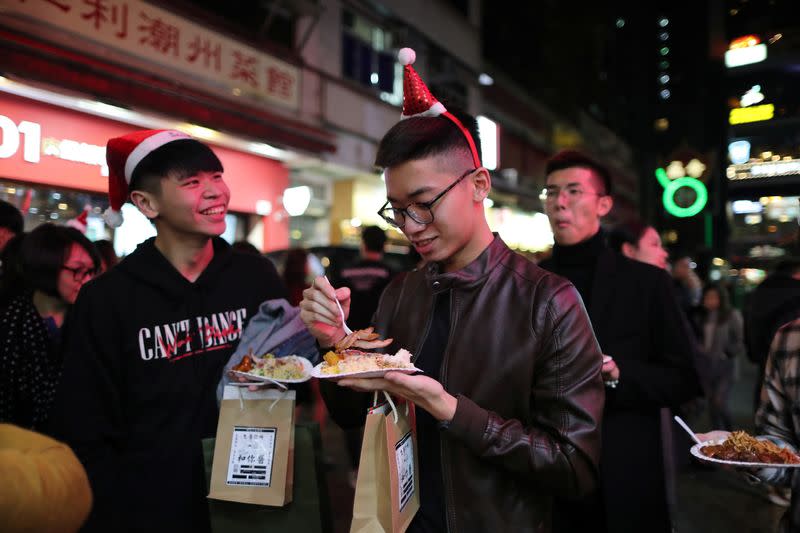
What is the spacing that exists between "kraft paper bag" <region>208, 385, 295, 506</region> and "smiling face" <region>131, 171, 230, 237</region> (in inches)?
28.5

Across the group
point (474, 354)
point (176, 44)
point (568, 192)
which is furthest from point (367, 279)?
point (176, 44)

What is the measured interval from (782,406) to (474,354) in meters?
1.36

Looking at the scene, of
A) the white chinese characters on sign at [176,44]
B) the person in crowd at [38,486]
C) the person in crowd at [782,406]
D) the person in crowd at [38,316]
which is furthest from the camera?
the white chinese characters on sign at [176,44]

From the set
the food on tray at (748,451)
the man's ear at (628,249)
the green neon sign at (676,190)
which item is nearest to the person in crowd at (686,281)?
the green neon sign at (676,190)

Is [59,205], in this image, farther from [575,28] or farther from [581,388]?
[575,28]

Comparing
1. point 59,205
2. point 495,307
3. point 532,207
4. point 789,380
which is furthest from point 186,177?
point 532,207

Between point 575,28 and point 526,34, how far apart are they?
2052 millimetres

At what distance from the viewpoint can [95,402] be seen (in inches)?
88.8

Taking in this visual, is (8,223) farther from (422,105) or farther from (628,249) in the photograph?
(628,249)

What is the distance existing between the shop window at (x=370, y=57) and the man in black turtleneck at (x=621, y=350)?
36.3 feet

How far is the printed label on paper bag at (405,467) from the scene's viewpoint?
1669 mm

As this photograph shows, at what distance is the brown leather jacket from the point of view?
1.66m

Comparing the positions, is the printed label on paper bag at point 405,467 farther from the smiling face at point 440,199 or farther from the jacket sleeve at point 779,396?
the jacket sleeve at point 779,396

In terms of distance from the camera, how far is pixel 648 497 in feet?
8.96
